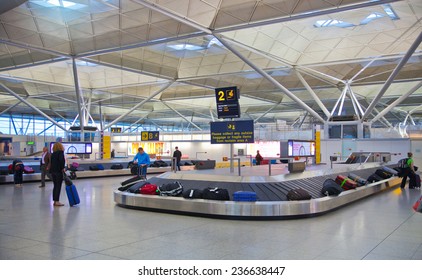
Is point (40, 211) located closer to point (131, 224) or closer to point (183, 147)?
point (131, 224)

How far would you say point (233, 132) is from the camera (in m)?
12.2

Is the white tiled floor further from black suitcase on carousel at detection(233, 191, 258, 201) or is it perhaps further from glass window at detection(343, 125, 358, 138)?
glass window at detection(343, 125, 358, 138)

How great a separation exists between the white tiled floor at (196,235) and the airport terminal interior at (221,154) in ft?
0.12

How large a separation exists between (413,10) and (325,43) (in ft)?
23.7

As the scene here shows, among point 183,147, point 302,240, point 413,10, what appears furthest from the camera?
point 183,147

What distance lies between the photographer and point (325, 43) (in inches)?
1171

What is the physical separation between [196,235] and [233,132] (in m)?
5.16

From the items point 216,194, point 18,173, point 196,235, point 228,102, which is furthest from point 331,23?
point 196,235

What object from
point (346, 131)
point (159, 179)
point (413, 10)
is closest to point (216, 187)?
point (159, 179)

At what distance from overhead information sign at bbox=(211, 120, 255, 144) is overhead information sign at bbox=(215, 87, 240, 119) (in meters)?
0.53

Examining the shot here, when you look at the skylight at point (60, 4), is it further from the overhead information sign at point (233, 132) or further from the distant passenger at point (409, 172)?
Answer: the distant passenger at point (409, 172)

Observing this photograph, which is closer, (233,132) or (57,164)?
(57,164)

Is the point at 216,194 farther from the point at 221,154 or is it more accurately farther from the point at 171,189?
the point at 221,154

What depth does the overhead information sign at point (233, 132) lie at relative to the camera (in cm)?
1191
